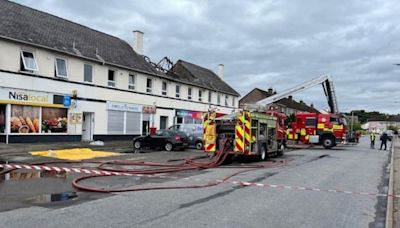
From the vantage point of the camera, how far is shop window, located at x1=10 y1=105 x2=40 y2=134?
23609 mm

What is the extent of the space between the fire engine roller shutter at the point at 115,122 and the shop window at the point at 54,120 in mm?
4369

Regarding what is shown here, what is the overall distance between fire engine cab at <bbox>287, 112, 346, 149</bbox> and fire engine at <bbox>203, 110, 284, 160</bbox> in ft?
44.4

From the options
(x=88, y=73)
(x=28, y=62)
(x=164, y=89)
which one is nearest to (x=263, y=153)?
(x=28, y=62)

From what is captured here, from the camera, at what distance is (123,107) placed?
32594mm

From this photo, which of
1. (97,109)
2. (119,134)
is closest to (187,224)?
(97,109)

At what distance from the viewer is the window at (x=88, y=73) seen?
94.5 ft

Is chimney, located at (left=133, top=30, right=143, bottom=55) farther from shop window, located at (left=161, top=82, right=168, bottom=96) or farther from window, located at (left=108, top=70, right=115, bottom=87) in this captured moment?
window, located at (left=108, top=70, right=115, bottom=87)

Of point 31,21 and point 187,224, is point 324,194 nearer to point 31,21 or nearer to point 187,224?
point 187,224

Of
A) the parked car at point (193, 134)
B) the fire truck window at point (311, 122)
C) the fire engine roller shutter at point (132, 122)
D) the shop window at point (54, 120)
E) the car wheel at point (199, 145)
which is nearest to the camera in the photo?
the shop window at point (54, 120)

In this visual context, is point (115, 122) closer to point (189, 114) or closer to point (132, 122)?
point (132, 122)

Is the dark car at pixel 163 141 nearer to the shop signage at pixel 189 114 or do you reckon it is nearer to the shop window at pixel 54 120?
the shop window at pixel 54 120


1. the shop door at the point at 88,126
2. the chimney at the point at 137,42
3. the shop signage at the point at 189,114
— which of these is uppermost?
the chimney at the point at 137,42

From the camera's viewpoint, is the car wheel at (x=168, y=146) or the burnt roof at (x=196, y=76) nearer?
the car wheel at (x=168, y=146)

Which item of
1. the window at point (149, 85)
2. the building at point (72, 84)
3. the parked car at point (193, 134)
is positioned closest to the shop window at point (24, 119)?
the building at point (72, 84)
